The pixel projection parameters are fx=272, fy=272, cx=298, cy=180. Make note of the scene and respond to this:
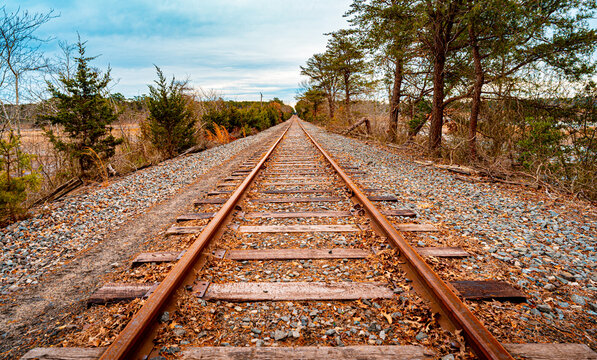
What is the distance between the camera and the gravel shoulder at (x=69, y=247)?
208cm

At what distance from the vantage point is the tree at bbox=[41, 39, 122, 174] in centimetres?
719

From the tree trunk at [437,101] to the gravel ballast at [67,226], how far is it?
25.4 feet

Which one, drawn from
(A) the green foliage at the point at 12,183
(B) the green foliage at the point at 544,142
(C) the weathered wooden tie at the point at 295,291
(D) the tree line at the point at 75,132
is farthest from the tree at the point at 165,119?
(B) the green foliage at the point at 544,142

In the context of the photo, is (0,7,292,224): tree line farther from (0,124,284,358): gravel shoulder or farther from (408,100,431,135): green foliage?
(408,100,431,135): green foliage

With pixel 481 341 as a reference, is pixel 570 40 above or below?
above

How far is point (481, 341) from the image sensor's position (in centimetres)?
150

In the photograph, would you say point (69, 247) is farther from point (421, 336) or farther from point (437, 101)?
point (437, 101)

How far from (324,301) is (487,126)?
10492 mm

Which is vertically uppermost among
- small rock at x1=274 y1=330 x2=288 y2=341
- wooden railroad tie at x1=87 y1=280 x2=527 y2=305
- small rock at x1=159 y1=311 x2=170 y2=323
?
wooden railroad tie at x1=87 y1=280 x2=527 y2=305

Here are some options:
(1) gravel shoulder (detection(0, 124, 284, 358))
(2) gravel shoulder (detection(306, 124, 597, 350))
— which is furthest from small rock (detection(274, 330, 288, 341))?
(1) gravel shoulder (detection(0, 124, 284, 358))

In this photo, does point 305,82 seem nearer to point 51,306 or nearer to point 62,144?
point 62,144

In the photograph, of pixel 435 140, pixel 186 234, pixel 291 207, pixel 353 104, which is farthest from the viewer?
pixel 353 104

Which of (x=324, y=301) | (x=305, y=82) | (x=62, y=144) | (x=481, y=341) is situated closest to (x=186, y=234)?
(x=324, y=301)

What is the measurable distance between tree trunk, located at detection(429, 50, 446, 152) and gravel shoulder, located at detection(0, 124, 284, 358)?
7463mm
